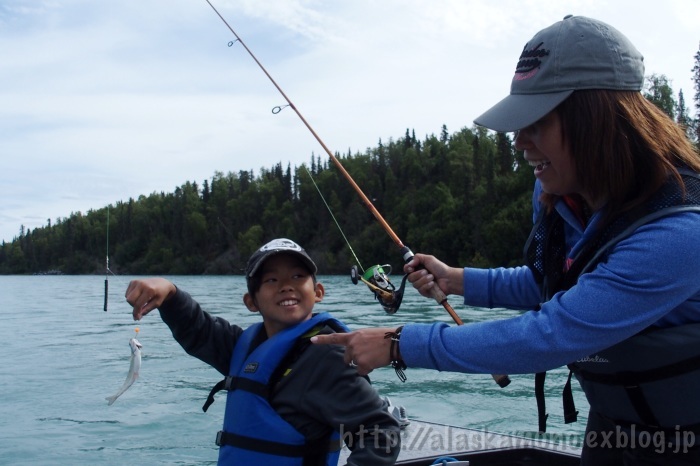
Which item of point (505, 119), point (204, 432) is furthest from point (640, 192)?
point (204, 432)

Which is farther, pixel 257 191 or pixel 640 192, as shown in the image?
pixel 257 191

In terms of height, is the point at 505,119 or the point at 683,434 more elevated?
the point at 505,119

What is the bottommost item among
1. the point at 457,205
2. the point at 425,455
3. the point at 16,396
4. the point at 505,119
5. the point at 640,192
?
the point at 16,396

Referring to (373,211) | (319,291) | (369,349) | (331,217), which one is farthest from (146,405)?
(331,217)

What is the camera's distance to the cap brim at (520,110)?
1.62 meters

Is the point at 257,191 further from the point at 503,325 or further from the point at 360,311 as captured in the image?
the point at 503,325

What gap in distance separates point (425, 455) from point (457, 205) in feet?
235

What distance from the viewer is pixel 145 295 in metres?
2.56

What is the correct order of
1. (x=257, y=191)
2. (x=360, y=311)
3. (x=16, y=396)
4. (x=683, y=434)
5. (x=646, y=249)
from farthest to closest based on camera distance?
(x=257, y=191) < (x=360, y=311) < (x=16, y=396) < (x=683, y=434) < (x=646, y=249)

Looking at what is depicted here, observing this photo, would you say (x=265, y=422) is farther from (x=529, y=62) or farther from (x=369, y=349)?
(x=529, y=62)

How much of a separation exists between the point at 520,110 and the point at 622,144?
26 cm

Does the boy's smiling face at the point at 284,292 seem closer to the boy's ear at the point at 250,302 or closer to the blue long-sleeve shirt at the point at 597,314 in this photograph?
the boy's ear at the point at 250,302

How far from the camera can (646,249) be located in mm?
1503

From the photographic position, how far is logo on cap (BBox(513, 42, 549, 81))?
1.70 metres
